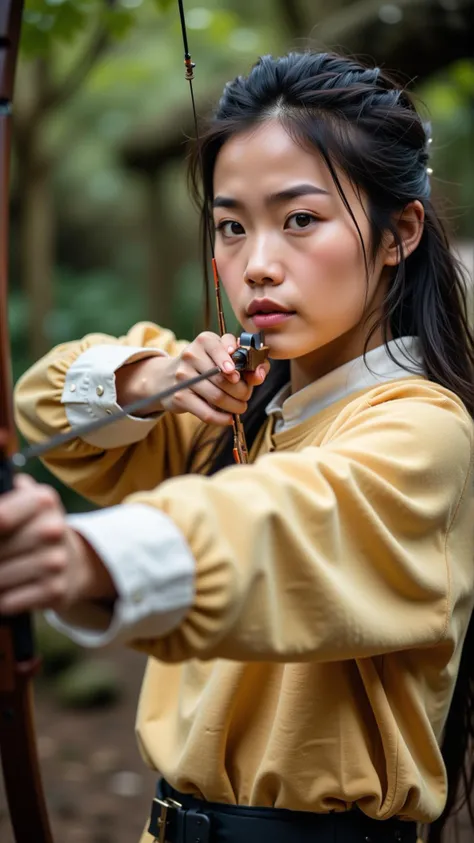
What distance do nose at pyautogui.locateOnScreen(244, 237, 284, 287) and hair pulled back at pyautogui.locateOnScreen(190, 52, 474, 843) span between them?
156mm

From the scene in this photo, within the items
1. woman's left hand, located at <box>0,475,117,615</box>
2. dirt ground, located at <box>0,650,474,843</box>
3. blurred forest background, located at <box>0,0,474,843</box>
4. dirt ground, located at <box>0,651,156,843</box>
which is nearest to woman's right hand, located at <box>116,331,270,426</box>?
woman's left hand, located at <box>0,475,117,615</box>

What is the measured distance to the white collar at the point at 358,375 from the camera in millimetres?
1724

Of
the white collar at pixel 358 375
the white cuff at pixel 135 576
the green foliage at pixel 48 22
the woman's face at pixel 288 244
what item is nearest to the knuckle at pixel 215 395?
the woman's face at pixel 288 244

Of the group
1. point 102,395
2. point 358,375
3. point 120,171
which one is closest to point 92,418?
point 102,395

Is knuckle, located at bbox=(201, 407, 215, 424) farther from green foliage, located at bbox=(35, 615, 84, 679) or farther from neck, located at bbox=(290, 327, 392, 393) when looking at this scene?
green foliage, located at bbox=(35, 615, 84, 679)

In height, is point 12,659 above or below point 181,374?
below

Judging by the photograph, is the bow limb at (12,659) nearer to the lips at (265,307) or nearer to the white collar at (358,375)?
the lips at (265,307)

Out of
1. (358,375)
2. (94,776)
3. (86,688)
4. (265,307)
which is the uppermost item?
(265,307)

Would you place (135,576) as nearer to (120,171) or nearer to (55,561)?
(55,561)

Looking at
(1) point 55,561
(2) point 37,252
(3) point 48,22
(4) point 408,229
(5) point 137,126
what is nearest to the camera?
(1) point 55,561

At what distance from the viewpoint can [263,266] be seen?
1606 millimetres

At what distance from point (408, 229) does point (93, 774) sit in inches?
132

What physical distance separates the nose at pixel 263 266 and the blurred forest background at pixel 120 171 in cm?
57

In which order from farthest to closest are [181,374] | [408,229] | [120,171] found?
[120,171], [408,229], [181,374]
